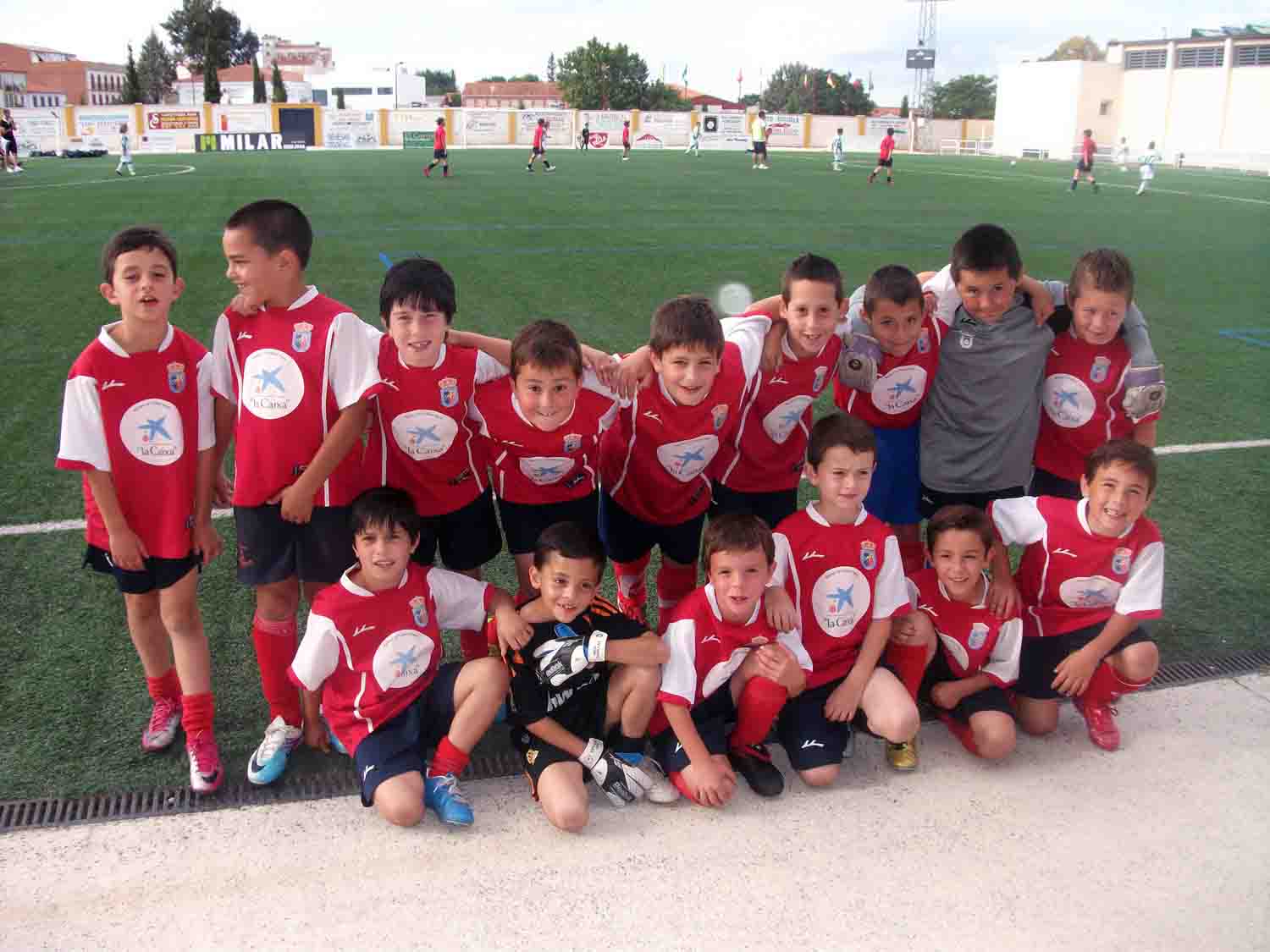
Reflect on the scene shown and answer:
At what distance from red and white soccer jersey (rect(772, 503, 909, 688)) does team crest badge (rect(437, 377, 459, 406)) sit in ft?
3.43

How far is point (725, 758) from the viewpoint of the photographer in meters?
2.92

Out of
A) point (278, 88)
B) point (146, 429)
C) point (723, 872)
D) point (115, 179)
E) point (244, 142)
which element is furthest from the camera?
point (278, 88)

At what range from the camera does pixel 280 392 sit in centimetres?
284

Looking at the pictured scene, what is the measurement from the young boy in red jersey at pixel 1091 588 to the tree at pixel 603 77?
7446cm

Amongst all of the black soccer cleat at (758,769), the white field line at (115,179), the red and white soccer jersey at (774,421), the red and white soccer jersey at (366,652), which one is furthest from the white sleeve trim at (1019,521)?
the white field line at (115,179)

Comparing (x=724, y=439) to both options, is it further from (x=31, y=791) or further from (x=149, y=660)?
(x=31, y=791)

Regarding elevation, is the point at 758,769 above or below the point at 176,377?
below

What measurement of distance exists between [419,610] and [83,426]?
3.26 ft

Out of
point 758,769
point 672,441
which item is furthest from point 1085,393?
point 758,769

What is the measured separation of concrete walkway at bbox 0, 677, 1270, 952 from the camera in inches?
90.4

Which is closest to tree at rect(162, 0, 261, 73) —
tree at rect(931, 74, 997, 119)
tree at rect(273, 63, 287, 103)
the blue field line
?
tree at rect(273, 63, 287, 103)

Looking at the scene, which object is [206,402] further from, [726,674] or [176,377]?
[726,674]

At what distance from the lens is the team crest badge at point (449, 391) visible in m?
3.04

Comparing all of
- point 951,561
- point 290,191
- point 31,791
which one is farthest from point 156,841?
point 290,191
